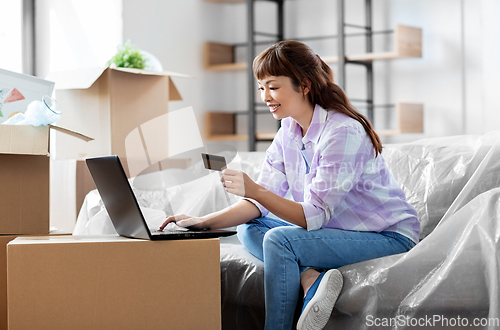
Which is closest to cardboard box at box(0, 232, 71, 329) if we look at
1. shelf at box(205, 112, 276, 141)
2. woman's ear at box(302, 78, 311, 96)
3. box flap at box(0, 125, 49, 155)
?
box flap at box(0, 125, 49, 155)

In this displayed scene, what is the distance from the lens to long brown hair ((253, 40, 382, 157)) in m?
1.24

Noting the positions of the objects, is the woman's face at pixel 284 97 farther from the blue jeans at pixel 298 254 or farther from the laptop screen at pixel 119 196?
the laptop screen at pixel 119 196

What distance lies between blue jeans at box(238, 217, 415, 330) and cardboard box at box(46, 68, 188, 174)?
35.2 inches

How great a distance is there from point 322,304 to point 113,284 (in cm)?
40

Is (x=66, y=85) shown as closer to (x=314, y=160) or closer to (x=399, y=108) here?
(x=314, y=160)

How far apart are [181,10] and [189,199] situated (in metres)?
1.81

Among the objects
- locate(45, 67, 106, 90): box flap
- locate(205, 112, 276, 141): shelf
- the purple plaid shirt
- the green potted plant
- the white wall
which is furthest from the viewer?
locate(205, 112, 276, 141): shelf

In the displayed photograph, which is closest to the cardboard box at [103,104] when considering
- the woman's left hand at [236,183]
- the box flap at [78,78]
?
the box flap at [78,78]

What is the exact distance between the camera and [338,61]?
2.84 meters

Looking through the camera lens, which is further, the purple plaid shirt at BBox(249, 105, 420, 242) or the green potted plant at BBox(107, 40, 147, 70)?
the green potted plant at BBox(107, 40, 147, 70)

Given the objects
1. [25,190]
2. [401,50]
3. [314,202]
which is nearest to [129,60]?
[25,190]

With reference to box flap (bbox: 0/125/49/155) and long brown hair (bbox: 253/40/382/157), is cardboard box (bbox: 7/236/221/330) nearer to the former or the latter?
box flap (bbox: 0/125/49/155)

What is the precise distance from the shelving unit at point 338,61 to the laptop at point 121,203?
1.91 meters

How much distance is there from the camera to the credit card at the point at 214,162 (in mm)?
1117
